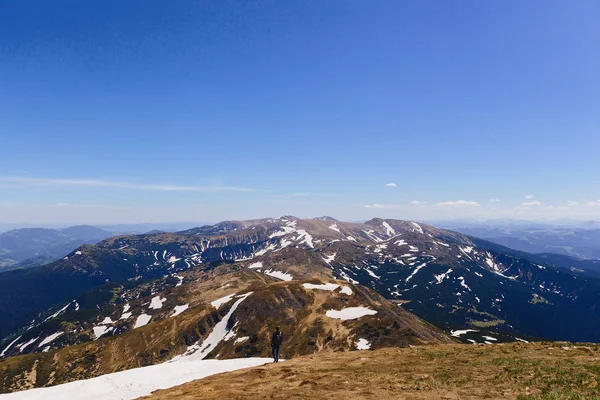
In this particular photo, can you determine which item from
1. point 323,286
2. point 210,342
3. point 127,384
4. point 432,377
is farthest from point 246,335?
point 432,377

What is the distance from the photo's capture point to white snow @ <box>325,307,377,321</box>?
15025 centimetres

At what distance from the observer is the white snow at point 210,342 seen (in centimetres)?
14677

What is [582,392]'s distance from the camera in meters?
19.8

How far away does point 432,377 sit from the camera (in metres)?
24.8

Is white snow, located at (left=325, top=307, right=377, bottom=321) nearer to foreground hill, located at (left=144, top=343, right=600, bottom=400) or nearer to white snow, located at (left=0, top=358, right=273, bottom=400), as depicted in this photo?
white snow, located at (left=0, top=358, right=273, bottom=400)

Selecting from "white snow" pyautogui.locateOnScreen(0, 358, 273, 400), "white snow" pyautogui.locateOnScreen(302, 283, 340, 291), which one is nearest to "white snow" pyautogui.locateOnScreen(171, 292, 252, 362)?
"white snow" pyautogui.locateOnScreen(302, 283, 340, 291)

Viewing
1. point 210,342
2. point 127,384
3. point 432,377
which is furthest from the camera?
point 210,342

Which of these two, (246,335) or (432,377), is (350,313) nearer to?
(246,335)

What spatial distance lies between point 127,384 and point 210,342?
430 feet

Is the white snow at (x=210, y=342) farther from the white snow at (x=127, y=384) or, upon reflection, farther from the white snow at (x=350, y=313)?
the white snow at (x=127, y=384)

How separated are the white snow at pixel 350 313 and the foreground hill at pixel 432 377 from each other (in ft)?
395

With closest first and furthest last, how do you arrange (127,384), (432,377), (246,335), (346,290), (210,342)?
(432,377) < (127,384) < (246,335) < (210,342) < (346,290)

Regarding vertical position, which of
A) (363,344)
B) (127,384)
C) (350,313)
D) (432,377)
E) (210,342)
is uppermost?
(432,377)

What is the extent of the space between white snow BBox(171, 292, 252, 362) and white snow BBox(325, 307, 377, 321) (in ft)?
172
